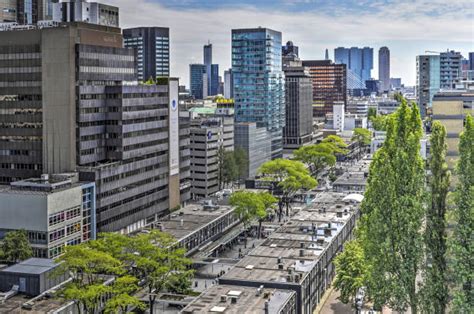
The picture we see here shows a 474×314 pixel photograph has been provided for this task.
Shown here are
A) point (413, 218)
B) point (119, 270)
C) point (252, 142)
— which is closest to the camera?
point (413, 218)

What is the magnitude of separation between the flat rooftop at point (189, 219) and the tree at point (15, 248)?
72.2 ft

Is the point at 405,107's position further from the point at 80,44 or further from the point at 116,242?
the point at 80,44

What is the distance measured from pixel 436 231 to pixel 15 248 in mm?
48551

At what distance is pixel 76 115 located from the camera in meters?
93.8

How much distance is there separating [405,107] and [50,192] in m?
47.4

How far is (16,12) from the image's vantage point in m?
170

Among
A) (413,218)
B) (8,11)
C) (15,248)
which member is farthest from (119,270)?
(8,11)

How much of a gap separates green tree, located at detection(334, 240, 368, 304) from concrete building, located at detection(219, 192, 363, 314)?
3641 millimetres

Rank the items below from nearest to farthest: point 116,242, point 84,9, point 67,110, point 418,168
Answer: point 418,168
point 116,242
point 67,110
point 84,9

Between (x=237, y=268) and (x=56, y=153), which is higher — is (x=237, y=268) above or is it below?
below

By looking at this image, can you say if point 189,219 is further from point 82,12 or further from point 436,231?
point 436,231

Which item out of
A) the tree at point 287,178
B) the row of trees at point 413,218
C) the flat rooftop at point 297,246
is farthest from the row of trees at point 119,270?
the tree at point 287,178

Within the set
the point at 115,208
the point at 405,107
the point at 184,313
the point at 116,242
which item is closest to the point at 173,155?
the point at 115,208

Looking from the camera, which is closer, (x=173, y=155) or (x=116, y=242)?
(x=116, y=242)
